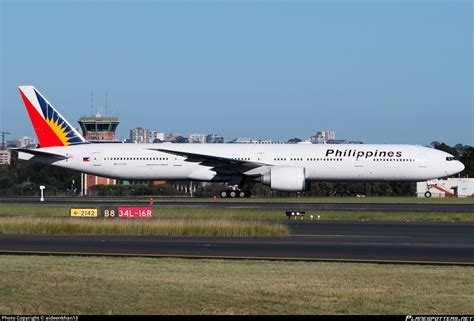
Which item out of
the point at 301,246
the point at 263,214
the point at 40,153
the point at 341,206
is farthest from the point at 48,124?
the point at 301,246

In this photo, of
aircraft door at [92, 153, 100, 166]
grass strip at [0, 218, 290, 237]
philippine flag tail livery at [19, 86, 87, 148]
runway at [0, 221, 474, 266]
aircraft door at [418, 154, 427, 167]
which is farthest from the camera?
philippine flag tail livery at [19, 86, 87, 148]

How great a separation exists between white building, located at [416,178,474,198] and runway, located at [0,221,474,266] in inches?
1807

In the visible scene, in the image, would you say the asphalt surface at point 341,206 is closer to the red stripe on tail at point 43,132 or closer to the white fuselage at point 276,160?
the white fuselage at point 276,160

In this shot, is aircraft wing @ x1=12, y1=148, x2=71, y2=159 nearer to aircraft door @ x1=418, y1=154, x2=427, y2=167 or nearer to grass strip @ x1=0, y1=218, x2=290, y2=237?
aircraft door @ x1=418, y1=154, x2=427, y2=167

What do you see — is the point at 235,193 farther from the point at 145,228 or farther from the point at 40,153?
the point at 145,228

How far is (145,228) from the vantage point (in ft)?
99.8

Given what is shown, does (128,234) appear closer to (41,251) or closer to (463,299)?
(41,251)

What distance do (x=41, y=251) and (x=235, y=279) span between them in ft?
26.7

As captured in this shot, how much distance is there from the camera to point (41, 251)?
925 inches

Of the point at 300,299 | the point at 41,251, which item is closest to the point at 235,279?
the point at 300,299

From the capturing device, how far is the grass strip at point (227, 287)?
13.9 meters

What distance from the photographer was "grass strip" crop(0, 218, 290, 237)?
29.8m

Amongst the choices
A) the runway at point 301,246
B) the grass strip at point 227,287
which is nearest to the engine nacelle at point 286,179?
the runway at point 301,246

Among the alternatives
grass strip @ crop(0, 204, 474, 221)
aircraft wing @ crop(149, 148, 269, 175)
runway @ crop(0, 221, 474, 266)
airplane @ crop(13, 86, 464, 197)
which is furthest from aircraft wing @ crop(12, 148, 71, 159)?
runway @ crop(0, 221, 474, 266)
